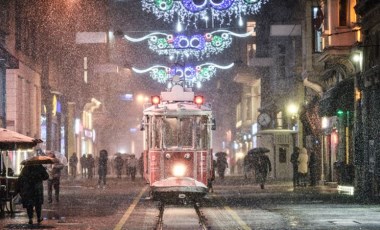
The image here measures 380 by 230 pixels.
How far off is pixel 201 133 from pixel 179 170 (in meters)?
1.32

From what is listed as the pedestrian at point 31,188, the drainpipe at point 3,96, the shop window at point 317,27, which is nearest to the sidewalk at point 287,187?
the shop window at point 317,27

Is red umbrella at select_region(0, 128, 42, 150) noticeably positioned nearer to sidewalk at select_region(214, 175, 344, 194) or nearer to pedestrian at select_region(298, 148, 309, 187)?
sidewalk at select_region(214, 175, 344, 194)

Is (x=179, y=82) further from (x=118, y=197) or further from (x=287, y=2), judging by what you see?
(x=287, y=2)

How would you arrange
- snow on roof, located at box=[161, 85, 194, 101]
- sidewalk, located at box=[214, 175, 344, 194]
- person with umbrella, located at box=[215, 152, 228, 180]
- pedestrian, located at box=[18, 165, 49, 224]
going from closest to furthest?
pedestrian, located at box=[18, 165, 49, 224] < snow on roof, located at box=[161, 85, 194, 101] < sidewalk, located at box=[214, 175, 344, 194] < person with umbrella, located at box=[215, 152, 228, 180]

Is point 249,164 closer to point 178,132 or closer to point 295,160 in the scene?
point 295,160

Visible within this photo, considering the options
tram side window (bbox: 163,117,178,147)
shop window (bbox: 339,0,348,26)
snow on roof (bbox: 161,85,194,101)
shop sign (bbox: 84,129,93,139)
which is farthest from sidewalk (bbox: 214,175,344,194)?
shop sign (bbox: 84,129,93,139)

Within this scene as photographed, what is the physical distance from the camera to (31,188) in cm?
2075

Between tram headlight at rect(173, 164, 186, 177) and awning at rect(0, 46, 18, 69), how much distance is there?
14762 mm

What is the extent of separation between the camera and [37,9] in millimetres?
52906

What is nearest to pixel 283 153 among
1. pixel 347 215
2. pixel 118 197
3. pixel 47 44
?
pixel 47 44

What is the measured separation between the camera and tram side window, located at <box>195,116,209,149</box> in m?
28.0

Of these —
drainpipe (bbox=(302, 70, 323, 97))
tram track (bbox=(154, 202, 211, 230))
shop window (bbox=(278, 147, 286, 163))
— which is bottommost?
tram track (bbox=(154, 202, 211, 230))

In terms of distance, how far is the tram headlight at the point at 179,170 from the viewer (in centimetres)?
2792

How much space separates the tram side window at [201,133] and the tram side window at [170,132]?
0.68 meters
